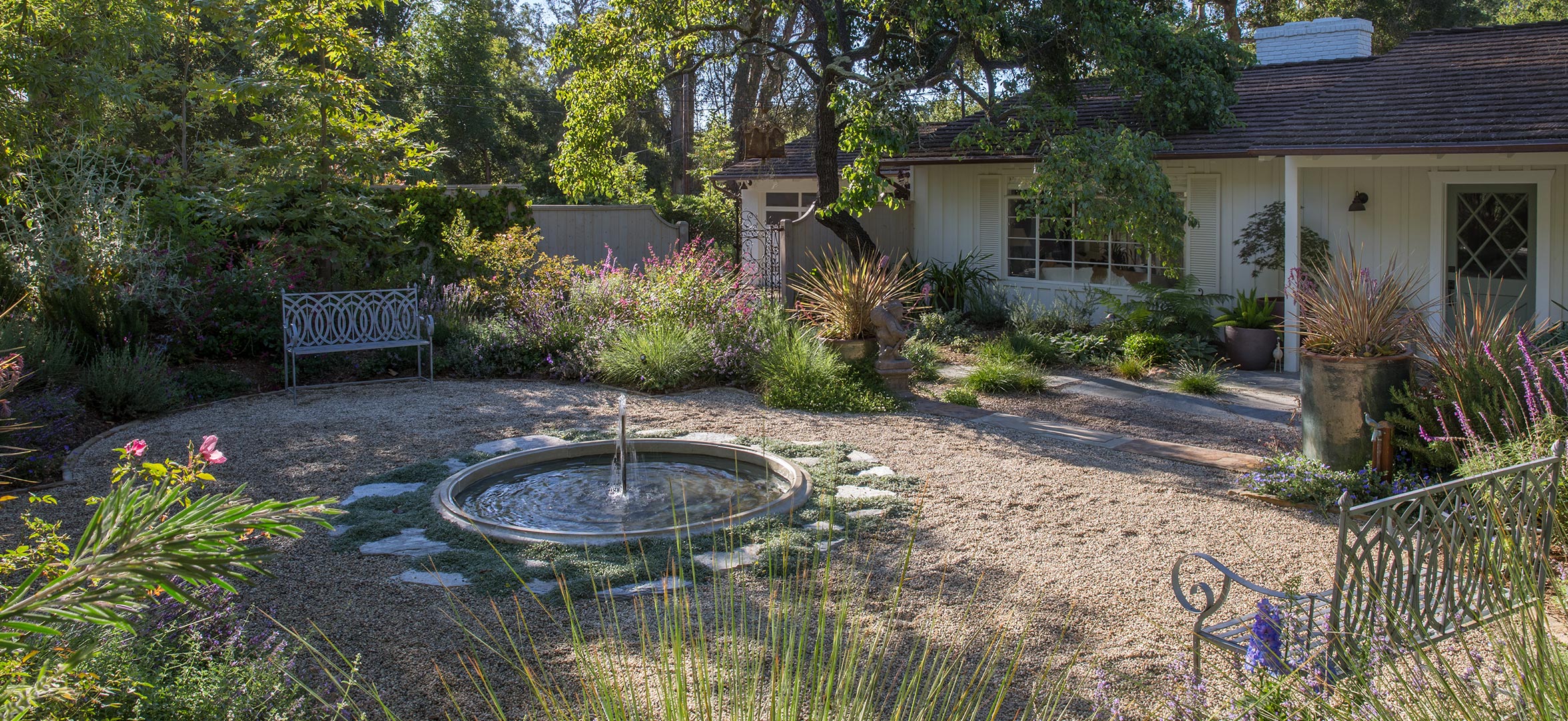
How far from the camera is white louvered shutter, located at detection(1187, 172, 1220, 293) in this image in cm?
1315

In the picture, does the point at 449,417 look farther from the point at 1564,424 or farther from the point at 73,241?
the point at 1564,424

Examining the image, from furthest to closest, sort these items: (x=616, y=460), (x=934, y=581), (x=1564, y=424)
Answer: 1. (x=616, y=460)
2. (x=1564, y=424)
3. (x=934, y=581)

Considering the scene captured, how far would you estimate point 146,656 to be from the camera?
3264 millimetres

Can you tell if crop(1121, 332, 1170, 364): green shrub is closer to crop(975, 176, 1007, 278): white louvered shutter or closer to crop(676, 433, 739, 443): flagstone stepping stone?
crop(975, 176, 1007, 278): white louvered shutter

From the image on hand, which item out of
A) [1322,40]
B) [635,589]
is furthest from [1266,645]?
[1322,40]

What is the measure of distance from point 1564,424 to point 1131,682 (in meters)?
3.24

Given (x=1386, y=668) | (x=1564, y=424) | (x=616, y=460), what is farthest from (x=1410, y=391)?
→ (x=616, y=460)

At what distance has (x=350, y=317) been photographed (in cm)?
991

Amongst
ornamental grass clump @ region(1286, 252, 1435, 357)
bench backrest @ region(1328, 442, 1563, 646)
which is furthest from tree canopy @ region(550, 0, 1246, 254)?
bench backrest @ region(1328, 442, 1563, 646)

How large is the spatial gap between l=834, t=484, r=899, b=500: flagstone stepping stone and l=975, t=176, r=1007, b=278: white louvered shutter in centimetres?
955

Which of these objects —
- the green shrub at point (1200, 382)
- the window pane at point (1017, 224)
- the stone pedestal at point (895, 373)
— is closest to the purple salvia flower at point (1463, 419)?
the green shrub at point (1200, 382)

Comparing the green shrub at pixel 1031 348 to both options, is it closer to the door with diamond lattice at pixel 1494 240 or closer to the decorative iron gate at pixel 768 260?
the decorative iron gate at pixel 768 260

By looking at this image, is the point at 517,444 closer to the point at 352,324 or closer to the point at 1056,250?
the point at 352,324

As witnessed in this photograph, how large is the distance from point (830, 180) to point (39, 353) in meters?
9.10
